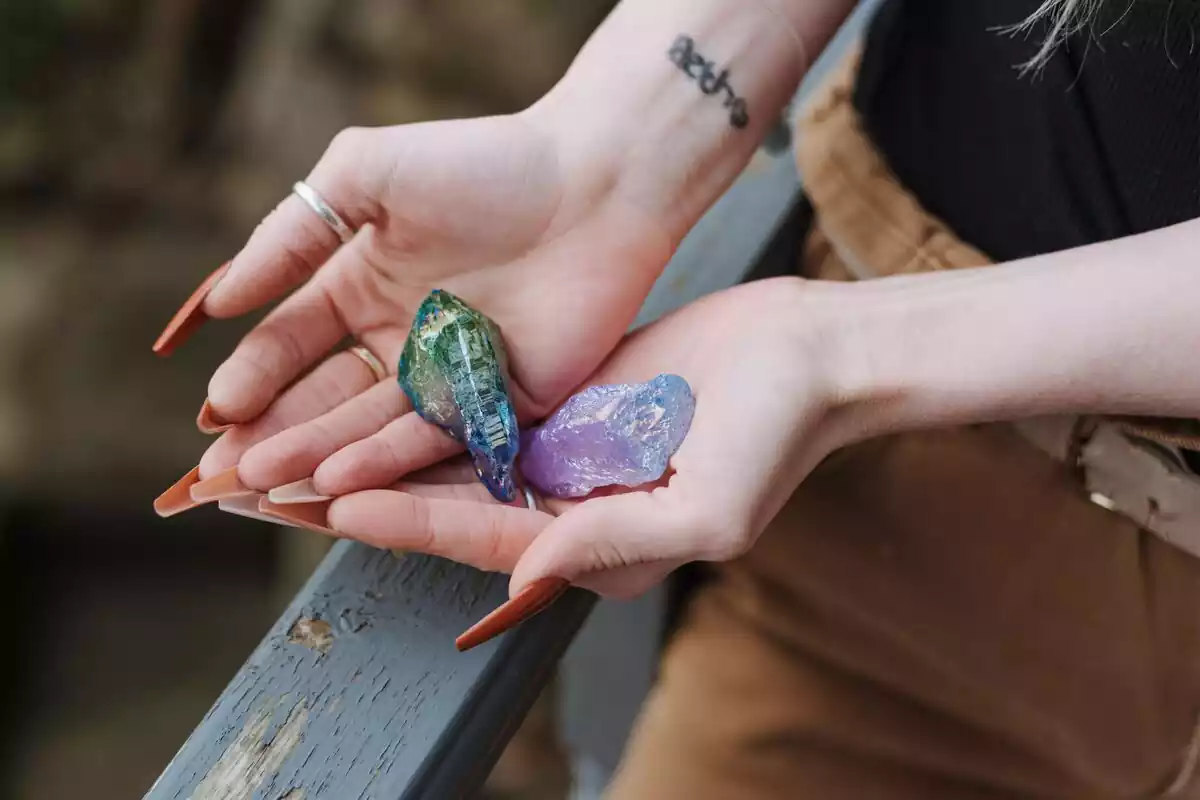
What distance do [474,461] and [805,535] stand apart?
27cm

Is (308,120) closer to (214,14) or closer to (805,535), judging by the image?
(214,14)

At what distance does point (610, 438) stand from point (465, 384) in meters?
0.10

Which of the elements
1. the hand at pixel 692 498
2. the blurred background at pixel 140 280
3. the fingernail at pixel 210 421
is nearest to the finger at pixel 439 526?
the hand at pixel 692 498

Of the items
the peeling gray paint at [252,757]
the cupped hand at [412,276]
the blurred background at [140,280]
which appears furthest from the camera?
the blurred background at [140,280]

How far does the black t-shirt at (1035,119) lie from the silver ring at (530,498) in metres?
0.39

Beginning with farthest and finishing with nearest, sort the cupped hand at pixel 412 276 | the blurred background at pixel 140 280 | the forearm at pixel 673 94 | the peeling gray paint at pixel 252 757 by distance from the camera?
the blurred background at pixel 140 280
the forearm at pixel 673 94
the cupped hand at pixel 412 276
the peeling gray paint at pixel 252 757

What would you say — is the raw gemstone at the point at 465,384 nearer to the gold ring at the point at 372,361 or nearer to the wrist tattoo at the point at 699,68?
the gold ring at the point at 372,361

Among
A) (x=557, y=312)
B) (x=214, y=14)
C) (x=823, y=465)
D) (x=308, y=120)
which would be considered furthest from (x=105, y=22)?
(x=823, y=465)

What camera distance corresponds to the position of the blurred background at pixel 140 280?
174 cm

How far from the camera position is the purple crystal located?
0.62 meters

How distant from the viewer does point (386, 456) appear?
1.88ft

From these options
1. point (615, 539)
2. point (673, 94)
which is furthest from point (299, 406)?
point (673, 94)

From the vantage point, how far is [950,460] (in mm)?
690

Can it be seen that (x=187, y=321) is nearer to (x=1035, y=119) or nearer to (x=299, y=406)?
(x=299, y=406)
